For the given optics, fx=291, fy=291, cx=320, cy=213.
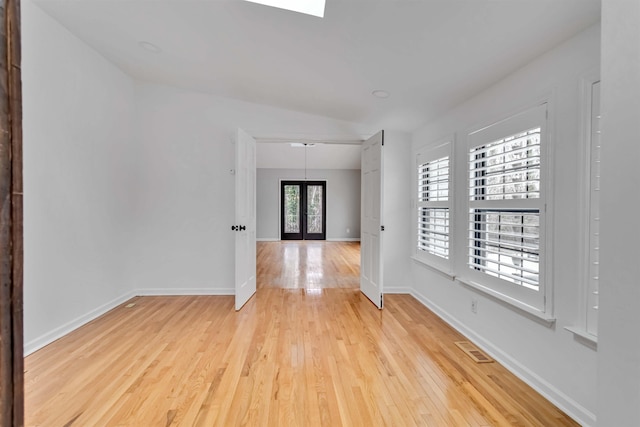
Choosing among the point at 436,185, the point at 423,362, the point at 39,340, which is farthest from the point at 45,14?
the point at 423,362

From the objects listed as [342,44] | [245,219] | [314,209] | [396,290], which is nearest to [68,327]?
[245,219]

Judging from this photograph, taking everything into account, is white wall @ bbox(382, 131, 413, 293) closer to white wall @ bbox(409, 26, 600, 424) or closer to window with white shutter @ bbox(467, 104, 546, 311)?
window with white shutter @ bbox(467, 104, 546, 311)

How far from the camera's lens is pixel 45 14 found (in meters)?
2.40

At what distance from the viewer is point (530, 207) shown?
1.89m

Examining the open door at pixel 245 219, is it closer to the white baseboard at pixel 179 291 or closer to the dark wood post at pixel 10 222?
the white baseboard at pixel 179 291

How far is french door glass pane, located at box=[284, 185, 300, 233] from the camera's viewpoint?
30.9ft

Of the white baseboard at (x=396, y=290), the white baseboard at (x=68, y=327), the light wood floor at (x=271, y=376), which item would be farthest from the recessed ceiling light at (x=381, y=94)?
the white baseboard at (x=68, y=327)

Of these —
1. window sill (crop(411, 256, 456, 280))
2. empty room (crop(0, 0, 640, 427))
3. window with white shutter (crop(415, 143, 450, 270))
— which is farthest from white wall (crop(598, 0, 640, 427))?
window with white shutter (crop(415, 143, 450, 270))

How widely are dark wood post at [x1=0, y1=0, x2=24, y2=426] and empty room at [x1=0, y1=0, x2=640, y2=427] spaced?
1 centimetres

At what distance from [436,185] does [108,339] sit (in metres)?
3.46

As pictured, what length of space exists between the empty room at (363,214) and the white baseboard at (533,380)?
0.05 ft

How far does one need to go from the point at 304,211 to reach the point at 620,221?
28.9 feet

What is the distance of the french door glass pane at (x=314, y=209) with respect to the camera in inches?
373

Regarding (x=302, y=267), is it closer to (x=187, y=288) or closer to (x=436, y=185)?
(x=187, y=288)
